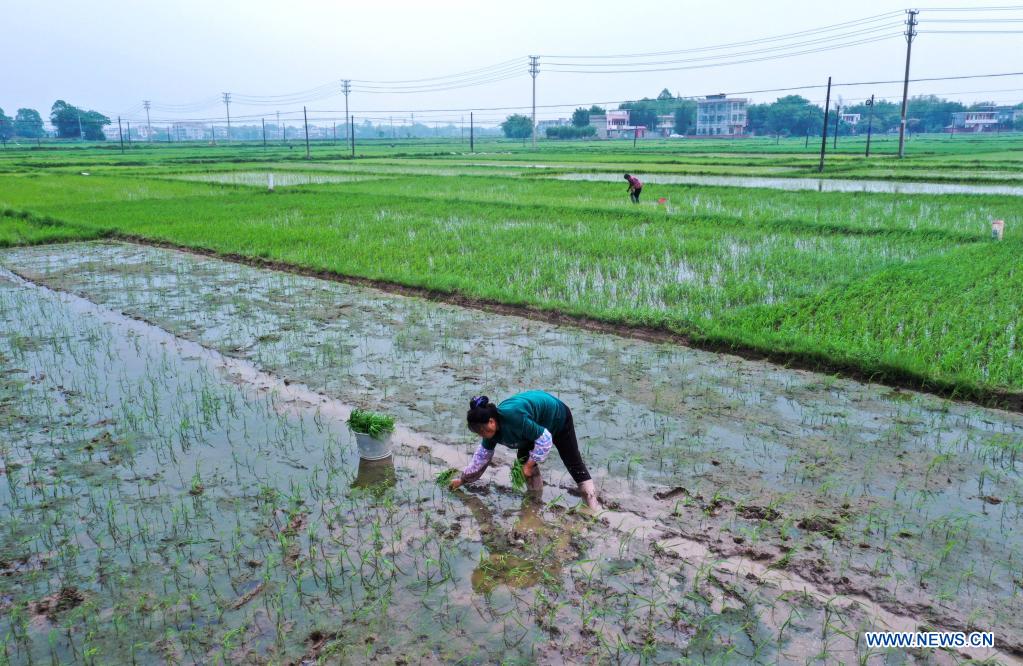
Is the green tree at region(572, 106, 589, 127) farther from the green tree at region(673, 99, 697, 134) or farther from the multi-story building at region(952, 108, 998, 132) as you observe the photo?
the multi-story building at region(952, 108, 998, 132)

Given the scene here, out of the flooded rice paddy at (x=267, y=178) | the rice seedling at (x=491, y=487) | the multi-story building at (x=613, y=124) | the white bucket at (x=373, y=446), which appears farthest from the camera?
the multi-story building at (x=613, y=124)

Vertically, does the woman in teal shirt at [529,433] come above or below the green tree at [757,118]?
below

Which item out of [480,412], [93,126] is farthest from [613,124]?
[480,412]

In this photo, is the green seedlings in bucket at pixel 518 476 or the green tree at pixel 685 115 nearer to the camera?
the green seedlings in bucket at pixel 518 476

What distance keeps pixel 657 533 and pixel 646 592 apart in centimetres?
46

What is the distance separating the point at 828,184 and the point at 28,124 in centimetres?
11129

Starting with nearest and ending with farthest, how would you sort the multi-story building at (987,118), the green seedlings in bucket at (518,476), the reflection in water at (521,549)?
the reflection in water at (521,549)
the green seedlings in bucket at (518,476)
the multi-story building at (987,118)

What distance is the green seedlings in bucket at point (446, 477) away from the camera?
3.96m

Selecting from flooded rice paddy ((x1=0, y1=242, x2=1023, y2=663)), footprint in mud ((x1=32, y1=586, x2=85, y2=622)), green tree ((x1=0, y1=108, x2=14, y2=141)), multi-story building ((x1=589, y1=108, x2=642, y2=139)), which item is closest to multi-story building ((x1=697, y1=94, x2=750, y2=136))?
multi-story building ((x1=589, y1=108, x2=642, y2=139))

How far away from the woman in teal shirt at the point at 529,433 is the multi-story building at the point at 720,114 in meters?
88.1

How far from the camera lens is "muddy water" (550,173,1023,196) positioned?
712 inches

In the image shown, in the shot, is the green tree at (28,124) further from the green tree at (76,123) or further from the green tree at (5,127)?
the green tree at (76,123)

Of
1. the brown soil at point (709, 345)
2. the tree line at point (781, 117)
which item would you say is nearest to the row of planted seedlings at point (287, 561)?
the brown soil at point (709, 345)

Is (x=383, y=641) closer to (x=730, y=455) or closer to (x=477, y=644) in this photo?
(x=477, y=644)
